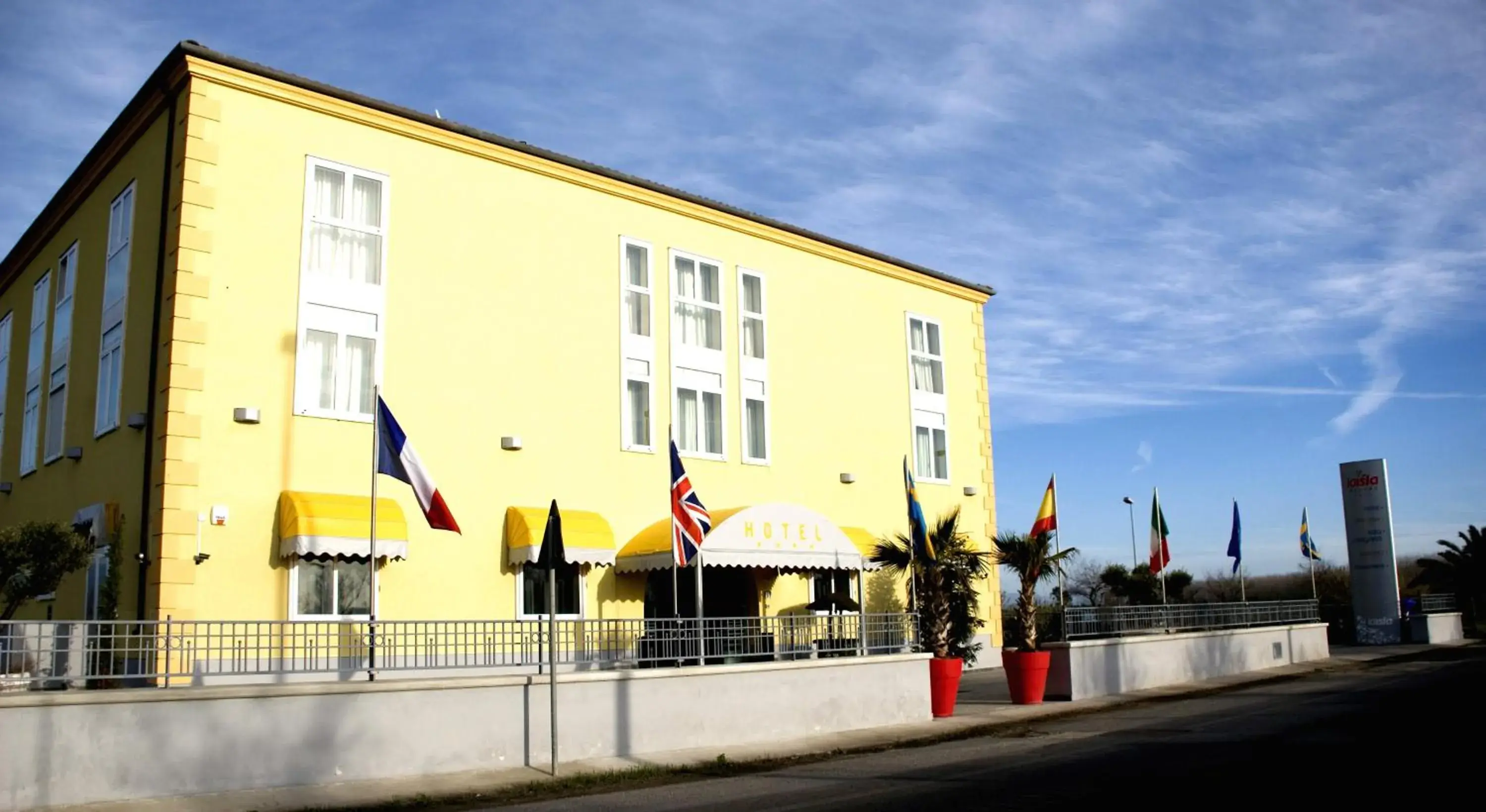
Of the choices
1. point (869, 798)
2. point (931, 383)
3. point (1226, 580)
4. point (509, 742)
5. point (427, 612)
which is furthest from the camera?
point (1226, 580)

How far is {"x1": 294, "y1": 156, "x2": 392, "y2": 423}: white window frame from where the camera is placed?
739 inches

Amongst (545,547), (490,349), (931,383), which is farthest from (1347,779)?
(931,383)

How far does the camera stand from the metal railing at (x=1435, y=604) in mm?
40906

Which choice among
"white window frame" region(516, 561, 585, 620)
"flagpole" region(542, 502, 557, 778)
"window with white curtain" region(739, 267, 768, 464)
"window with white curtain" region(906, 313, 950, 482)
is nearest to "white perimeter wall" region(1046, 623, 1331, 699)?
"window with white curtain" region(906, 313, 950, 482)

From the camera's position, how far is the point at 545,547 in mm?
13891

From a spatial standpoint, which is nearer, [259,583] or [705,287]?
[259,583]

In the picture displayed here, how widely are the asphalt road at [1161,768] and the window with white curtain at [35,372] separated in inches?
681

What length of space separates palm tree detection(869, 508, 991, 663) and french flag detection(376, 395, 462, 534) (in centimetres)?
929

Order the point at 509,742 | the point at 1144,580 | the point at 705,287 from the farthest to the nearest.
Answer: the point at 1144,580 < the point at 705,287 < the point at 509,742

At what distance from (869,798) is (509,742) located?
17.1 ft

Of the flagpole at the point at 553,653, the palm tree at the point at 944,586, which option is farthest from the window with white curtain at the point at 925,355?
the flagpole at the point at 553,653

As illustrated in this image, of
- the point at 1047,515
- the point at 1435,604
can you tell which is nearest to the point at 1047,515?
the point at 1047,515

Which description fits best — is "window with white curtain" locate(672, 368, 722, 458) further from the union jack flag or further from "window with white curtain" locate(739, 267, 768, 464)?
the union jack flag

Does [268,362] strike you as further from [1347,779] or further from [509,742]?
[1347,779]
